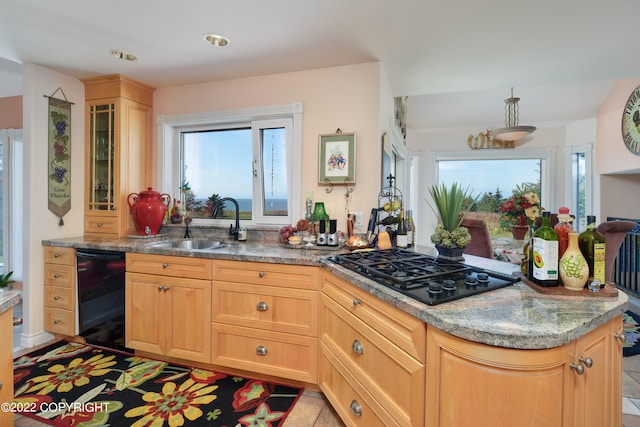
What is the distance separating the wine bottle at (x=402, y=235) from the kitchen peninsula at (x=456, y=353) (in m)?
0.49

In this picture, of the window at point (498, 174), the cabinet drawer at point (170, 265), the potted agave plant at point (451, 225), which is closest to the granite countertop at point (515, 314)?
the potted agave plant at point (451, 225)

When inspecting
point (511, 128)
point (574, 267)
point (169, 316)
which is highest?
point (511, 128)

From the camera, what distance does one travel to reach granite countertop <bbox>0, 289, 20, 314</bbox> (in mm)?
1024

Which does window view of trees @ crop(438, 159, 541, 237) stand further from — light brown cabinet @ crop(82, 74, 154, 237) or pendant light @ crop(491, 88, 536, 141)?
light brown cabinet @ crop(82, 74, 154, 237)

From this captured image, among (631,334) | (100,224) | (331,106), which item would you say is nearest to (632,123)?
(631,334)

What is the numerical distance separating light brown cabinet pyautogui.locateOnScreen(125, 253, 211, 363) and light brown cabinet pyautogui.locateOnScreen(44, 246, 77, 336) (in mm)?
659

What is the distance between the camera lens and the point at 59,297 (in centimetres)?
259

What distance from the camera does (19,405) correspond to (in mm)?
1791

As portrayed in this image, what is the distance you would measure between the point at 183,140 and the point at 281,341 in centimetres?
236

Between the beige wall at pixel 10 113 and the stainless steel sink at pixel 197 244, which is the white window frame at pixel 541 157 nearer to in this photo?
the stainless steel sink at pixel 197 244

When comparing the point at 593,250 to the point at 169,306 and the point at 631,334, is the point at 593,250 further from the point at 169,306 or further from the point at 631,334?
the point at 631,334

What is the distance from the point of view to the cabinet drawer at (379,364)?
3.46 feet

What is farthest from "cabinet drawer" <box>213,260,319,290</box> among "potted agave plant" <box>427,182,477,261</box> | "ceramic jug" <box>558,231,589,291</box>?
"ceramic jug" <box>558,231,589,291</box>

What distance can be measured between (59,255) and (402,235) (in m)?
2.89
